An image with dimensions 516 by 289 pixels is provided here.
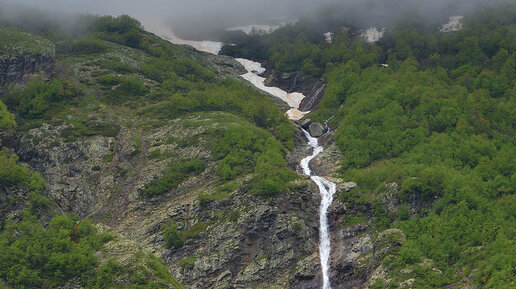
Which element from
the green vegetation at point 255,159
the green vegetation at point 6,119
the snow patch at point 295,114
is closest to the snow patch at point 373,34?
the snow patch at point 295,114

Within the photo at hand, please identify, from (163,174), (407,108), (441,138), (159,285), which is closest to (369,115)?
(407,108)

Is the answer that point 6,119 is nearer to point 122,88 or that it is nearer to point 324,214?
point 122,88

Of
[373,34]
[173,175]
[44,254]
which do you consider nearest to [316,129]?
[173,175]

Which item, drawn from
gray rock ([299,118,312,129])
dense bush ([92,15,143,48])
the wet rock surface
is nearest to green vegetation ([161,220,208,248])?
gray rock ([299,118,312,129])

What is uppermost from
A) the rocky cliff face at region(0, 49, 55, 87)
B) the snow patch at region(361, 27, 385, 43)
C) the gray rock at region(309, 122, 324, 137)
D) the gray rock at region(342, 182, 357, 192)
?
the rocky cliff face at region(0, 49, 55, 87)

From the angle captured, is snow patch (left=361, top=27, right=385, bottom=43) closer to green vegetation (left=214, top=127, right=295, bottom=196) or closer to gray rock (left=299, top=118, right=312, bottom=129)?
gray rock (left=299, top=118, right=312, bottom=129)

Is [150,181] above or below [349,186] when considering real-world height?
above
